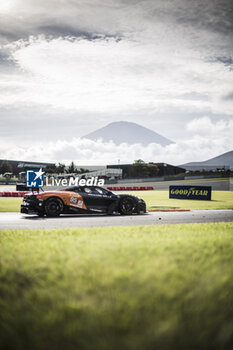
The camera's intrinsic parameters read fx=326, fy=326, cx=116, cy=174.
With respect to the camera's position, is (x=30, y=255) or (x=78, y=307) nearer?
(x=78, y=307)

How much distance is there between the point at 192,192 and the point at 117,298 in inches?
989

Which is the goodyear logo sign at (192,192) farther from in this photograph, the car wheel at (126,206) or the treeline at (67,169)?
the treeline at (67,169)

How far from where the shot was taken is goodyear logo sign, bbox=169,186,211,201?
25.6 metres

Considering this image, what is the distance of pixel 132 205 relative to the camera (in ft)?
44.3

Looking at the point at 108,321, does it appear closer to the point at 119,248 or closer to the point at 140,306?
the point at 140,306

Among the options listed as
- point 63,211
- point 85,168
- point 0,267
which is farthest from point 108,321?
point 85,168

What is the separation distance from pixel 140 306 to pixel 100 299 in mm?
369

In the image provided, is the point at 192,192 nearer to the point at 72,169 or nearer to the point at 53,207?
the point at 53,207

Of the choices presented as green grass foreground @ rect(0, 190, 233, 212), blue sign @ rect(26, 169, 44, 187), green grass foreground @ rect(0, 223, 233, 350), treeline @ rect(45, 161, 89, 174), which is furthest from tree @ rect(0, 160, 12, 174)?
green grass foreground @ rect(0, 223, 233, 350)

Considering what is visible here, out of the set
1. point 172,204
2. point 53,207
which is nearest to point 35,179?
point 53,207

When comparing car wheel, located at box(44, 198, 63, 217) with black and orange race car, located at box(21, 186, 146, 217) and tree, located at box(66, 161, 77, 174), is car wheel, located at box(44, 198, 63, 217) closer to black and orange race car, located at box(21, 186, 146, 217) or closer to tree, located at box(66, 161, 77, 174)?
black and orange race car, located at box(21, 186, 146, 217)

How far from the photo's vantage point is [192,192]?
27.1 meters

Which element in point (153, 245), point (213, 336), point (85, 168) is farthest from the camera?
point (85, 168)

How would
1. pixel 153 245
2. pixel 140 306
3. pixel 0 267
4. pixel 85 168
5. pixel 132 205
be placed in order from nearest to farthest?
pixel 140 306, pixel 0 267, pixel 153 245, pixel 132 205, pixel 85 168
